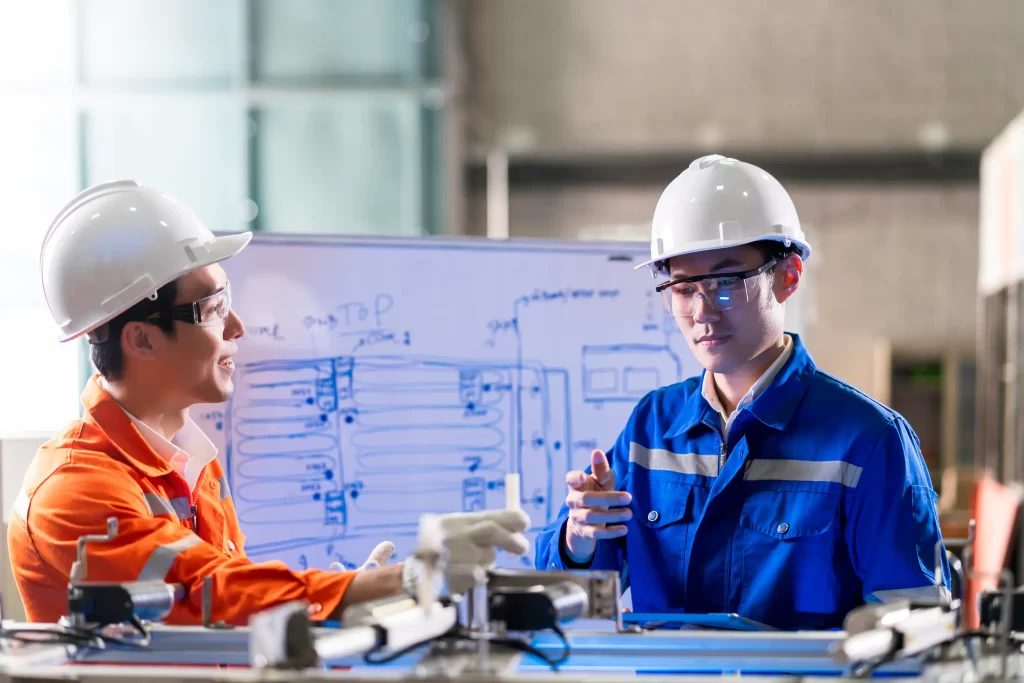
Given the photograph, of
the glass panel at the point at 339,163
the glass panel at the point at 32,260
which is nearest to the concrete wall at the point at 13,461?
the glass panel at the point at 32,260

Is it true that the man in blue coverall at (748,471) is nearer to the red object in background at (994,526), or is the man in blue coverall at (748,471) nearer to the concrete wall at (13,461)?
the concrete wall at (13,461)

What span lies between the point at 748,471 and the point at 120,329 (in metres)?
1.26

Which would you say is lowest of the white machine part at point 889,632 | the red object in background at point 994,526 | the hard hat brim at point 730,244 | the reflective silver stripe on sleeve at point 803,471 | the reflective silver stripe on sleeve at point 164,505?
the red object in background at point 994,526

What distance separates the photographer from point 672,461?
1.94 meters

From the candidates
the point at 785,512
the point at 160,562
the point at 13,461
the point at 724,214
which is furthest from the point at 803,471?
the point at 13,461

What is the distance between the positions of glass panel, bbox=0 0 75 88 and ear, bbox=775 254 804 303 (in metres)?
4.32

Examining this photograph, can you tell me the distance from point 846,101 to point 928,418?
7.07 ft

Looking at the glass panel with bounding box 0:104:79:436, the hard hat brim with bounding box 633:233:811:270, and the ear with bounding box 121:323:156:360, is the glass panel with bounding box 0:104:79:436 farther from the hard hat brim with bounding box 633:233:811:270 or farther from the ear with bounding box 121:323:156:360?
the hard hat brim with bounding box 633:233:811:270

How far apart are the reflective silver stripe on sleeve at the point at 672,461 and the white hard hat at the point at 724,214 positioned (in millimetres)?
387

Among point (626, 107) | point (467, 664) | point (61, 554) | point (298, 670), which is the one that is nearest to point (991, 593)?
point (467, 664)

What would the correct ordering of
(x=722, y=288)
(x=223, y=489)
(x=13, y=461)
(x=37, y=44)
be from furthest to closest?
(x=37, y=44)
(x=13, y=461)
(x=223, y=489)
(x=722, y=288)

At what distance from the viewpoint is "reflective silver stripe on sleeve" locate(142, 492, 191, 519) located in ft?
5.89

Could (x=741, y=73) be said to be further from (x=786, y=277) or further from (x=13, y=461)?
(x=13, y=461)

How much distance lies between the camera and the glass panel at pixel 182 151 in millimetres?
4980
